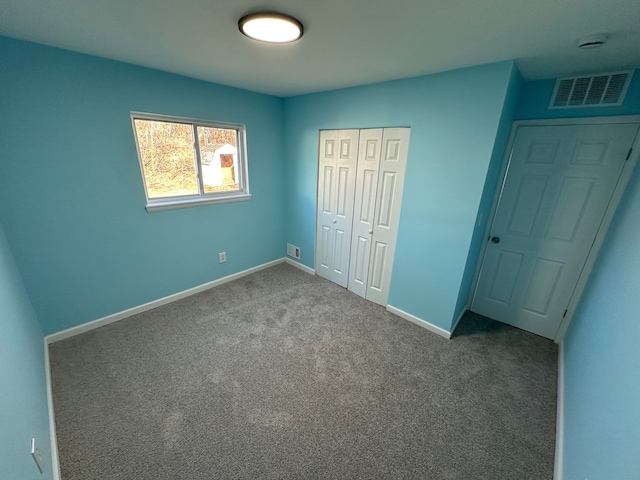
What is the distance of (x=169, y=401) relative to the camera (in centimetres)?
173

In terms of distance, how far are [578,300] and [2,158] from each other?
4695 millimetres

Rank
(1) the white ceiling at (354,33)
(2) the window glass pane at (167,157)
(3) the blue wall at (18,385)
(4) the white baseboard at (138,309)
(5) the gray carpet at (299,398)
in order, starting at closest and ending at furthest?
(3) the blue wall at (18,385), (1) the white ceiling at (354,33), (5) the gray carpet at (299,398), (4) the white baseboard at (138,309), (2) the window glass pane at (167,157)

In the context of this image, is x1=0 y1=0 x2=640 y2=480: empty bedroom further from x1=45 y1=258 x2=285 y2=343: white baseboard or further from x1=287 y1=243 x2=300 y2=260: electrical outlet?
x1=287 y1=243 x2=300 y2=260: electrical outlet

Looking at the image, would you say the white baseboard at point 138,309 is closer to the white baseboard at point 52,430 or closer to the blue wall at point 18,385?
the white baseboard at point 52,430

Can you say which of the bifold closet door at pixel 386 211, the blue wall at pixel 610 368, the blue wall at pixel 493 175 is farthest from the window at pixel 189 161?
the blue wall at pixel 610 368

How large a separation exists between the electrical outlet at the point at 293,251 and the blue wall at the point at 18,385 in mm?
2694

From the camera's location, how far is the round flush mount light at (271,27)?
4.19ft

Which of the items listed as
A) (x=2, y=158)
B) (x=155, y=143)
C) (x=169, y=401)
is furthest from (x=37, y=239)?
(x=169, y=401)

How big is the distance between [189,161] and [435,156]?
253 centimetres

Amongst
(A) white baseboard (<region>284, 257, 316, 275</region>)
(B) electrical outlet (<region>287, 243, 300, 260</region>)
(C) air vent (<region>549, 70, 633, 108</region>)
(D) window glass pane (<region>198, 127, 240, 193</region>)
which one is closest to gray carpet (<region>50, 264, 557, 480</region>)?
(A) white baseboard (<region>284, 257, 316, 275</region>)

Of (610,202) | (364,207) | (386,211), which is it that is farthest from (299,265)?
(610,202)

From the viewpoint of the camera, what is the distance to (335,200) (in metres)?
3.12

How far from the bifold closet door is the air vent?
120 cm

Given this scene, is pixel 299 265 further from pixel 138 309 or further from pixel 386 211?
pixel 138 309
